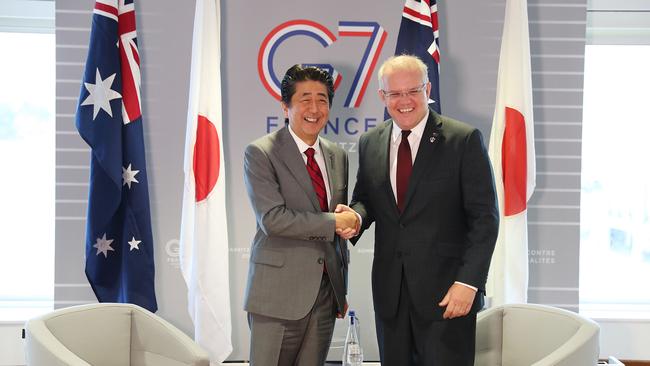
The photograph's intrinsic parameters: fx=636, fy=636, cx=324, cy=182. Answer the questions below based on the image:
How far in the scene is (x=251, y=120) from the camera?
4.41 m

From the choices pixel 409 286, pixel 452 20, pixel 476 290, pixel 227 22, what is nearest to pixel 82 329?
pixel 409 286

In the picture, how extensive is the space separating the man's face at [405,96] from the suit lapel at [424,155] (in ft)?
0.30

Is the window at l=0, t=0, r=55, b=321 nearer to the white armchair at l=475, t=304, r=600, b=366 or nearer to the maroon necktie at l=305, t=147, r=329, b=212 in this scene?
the maroon necktie at l=305, t=147, r=329, b=212

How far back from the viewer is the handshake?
2770 millimetres

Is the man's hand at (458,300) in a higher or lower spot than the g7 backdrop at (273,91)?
lower

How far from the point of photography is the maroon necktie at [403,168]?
9.01 ft

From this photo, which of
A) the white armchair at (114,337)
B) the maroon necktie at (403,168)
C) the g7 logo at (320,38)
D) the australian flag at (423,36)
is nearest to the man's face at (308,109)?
the maroon necktie at (403,168)

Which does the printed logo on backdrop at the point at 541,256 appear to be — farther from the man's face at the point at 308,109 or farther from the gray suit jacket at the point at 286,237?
the man's face at the point at 308,109

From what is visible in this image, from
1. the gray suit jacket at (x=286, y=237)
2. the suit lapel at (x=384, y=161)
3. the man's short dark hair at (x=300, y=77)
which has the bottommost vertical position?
the gray suit jacket at (x=286, y=237)

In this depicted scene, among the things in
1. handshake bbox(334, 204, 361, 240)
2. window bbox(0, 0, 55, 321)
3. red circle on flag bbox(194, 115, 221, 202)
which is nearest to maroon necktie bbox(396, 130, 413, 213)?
handshake bbox(334, 204, 361, 240)

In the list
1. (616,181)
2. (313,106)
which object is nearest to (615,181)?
(616,181)

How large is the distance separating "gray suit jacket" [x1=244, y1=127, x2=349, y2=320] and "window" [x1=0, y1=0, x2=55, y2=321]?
305 cm

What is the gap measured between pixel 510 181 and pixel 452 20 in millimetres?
1198

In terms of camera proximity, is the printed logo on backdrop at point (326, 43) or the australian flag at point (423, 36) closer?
the australian flag at point (423, 36)
